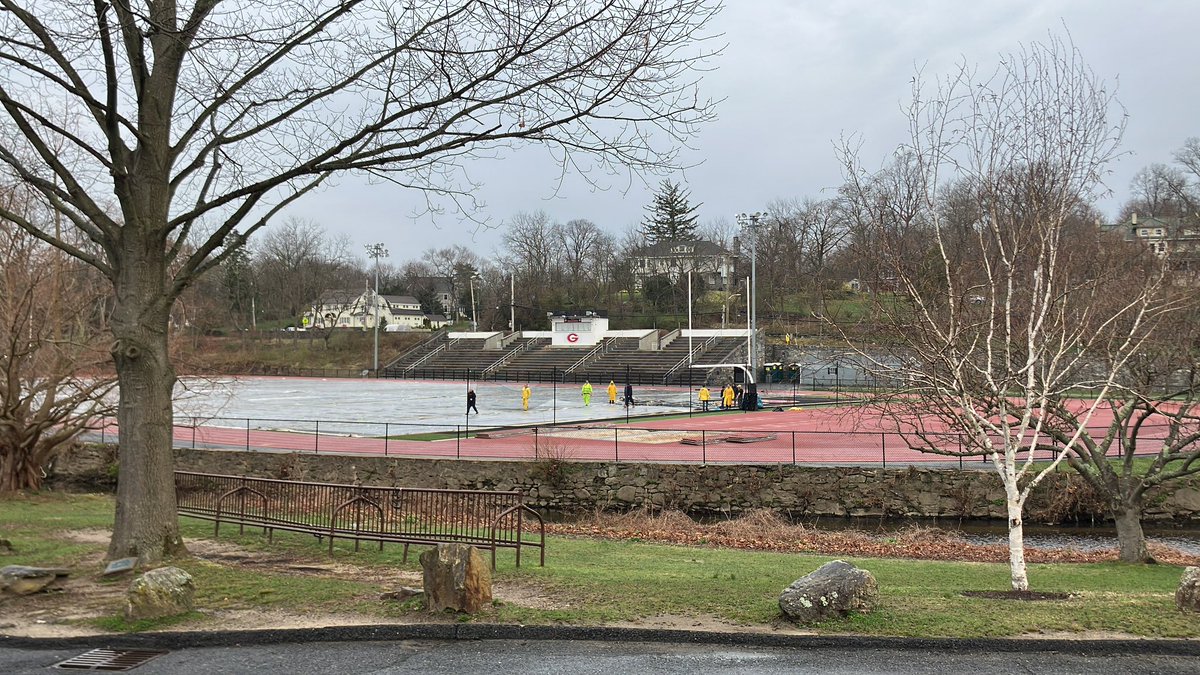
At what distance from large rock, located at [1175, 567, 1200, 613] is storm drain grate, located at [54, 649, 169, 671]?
882 centimetres

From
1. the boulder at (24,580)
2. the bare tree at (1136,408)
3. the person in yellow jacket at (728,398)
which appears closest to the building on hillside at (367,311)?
the person in yellow jacket at (728,398)

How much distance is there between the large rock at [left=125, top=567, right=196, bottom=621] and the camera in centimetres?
790

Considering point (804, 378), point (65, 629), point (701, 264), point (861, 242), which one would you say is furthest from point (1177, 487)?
point (701, 264)

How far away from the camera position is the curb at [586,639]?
7215mm

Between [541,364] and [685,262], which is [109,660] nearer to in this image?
[541,364]

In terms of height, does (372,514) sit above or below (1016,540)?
below

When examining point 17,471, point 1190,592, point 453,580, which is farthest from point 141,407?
point 17,471

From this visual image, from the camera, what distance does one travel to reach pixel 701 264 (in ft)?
366

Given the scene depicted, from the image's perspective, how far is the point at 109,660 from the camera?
709 centimetres

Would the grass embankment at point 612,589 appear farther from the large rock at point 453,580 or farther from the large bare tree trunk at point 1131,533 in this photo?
the large bare tree trunk at point 1131,533

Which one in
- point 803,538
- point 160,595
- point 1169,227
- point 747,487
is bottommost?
point 803,538

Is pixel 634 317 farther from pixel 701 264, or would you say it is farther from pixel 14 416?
pixel 14 416

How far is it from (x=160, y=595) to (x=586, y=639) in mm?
3816

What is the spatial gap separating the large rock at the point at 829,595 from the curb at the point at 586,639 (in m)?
0.47
